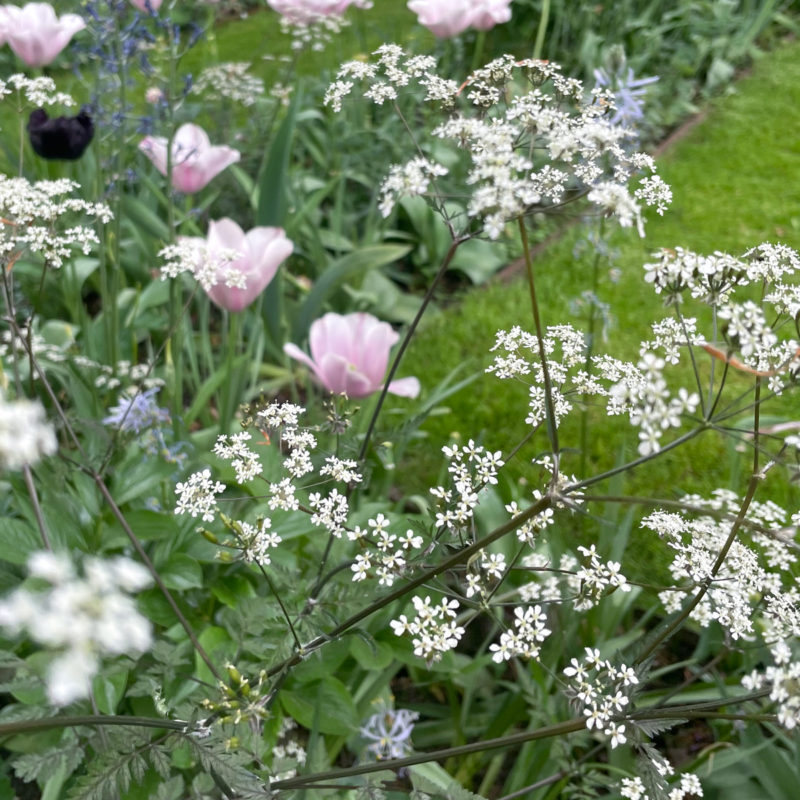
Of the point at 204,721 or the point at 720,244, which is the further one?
the point at 720,244

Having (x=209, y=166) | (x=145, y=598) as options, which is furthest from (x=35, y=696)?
(x=209, y=166)

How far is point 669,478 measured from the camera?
6.40 feet

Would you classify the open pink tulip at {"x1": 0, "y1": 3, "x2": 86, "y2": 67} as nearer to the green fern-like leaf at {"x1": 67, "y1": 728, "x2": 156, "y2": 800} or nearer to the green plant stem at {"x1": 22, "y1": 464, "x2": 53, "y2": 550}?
the green plant stem at {"x1": 22, "y1": 464, "x2": 53, "y2": 550}

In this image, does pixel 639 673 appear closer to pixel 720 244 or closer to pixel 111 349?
pixel 111 349

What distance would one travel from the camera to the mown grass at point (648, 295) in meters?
1.98

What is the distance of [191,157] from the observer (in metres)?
1.85

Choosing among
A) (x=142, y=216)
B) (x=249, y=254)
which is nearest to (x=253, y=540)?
(x=249, y=254)

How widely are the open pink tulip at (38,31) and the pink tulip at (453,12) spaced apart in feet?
2.66

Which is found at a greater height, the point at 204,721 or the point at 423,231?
the point at 204,721

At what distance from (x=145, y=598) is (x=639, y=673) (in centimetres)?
77

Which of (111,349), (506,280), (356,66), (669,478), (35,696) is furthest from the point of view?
(506,280)

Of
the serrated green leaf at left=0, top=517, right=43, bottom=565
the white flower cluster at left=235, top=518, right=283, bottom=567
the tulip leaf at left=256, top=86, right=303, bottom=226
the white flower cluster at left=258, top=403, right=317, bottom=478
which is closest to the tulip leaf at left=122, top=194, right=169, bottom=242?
the tulip leaf at left=256, top=86, right=303, bottom=226

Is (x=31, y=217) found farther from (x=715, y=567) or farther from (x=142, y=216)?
(x=142, y=216)

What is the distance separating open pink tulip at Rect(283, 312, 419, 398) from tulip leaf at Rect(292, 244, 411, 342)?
847mm
